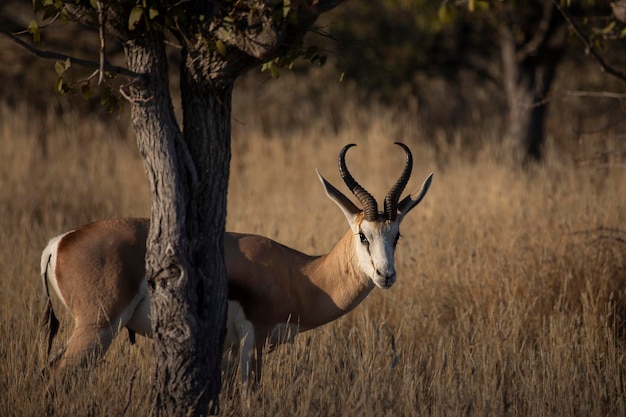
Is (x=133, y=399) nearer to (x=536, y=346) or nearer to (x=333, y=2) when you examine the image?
(x=333, y=2)

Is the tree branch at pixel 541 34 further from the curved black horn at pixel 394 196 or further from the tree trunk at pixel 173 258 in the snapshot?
the tree trunk at pixel 173 258

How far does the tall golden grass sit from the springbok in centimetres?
17

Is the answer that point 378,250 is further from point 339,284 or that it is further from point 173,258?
point 173,258

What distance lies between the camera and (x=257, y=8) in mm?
4043

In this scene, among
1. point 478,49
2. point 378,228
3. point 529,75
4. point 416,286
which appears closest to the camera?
point 378,228

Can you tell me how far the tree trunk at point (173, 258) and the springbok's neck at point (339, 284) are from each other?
135 cm

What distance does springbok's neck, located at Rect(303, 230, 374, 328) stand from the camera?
5.70 metres

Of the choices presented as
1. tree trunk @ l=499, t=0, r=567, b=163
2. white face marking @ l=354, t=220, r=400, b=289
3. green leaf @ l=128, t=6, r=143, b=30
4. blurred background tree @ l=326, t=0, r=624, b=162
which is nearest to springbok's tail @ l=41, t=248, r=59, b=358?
white face marking @ l=354, t=220, r=400, b=289

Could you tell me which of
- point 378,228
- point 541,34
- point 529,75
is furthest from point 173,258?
point 529,75

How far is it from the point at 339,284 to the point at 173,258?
1744mm

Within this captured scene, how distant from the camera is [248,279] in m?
5.53

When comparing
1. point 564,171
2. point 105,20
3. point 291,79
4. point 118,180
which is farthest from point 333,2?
point 291,79

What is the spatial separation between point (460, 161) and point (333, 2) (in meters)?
8.68

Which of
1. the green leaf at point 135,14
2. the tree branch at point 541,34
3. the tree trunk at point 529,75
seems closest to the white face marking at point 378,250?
the green leaf at point 135,14
